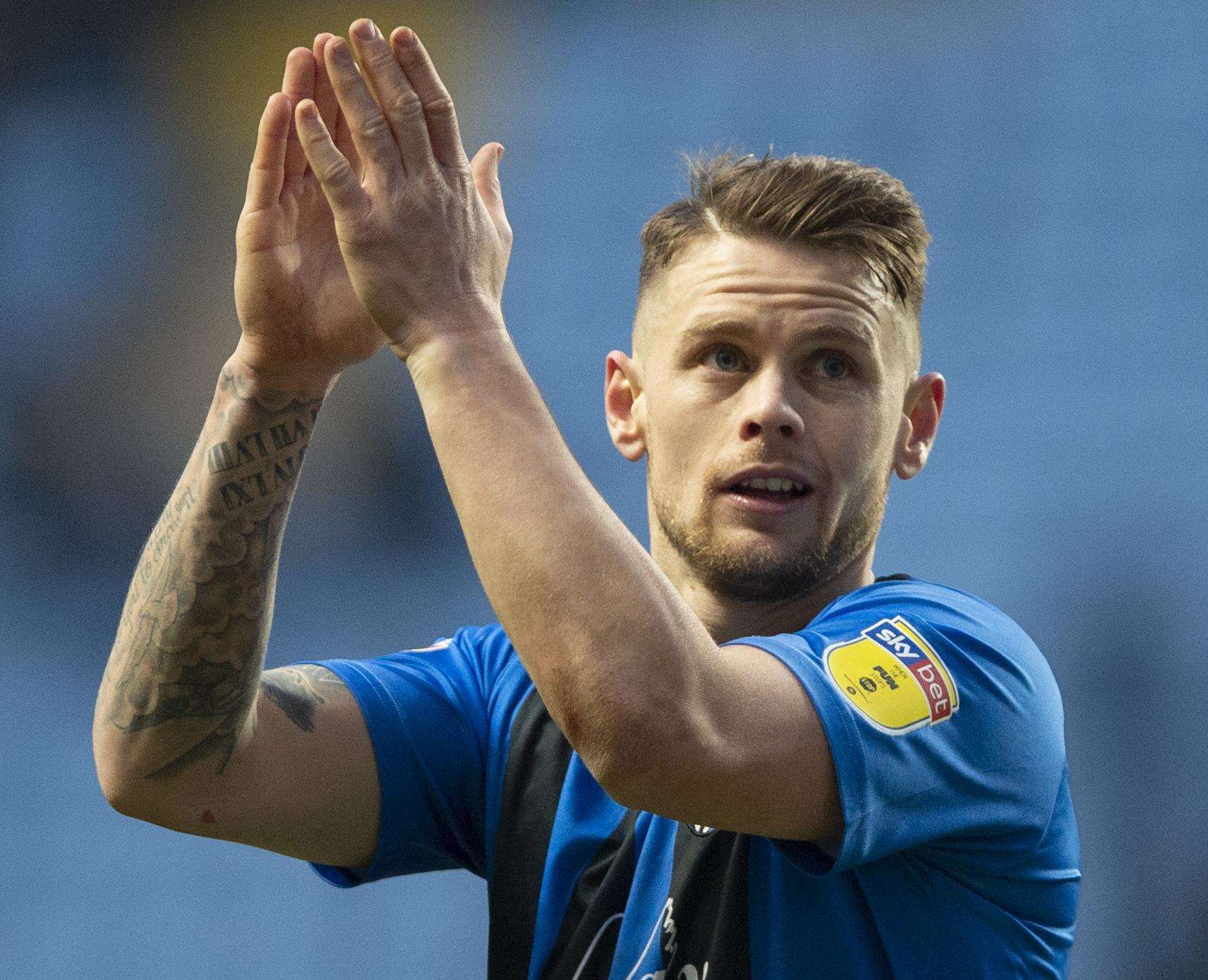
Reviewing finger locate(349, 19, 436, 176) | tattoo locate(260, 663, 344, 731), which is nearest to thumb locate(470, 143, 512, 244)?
finger locate(349, 19, 436, 176)

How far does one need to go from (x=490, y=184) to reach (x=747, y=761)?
685 millimetres

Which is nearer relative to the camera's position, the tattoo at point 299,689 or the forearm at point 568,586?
the forearm at point 568,586

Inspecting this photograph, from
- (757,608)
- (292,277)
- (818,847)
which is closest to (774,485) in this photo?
(757,608)

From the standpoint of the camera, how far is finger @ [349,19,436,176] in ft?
4.75

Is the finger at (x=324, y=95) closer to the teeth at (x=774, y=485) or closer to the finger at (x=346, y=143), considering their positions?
the finger at (x=346, y=143)

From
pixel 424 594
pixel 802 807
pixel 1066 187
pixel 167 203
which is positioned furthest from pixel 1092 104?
pixel 802 807

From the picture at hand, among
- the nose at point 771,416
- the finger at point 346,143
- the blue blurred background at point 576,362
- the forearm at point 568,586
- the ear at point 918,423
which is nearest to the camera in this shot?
the forearm at point 568,586

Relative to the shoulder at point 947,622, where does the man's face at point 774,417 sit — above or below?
above

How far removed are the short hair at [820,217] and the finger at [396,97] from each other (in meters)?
0.84

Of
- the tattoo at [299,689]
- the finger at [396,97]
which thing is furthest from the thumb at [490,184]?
the tattoo at [299,689]

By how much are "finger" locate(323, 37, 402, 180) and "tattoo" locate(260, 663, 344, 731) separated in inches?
31.1

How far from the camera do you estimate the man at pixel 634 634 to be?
1.41 m

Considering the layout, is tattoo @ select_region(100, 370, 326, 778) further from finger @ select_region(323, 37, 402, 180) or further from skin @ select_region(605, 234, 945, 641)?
skin @ select_region(605, 234, 945, 641)

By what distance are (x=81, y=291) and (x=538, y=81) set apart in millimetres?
1379
